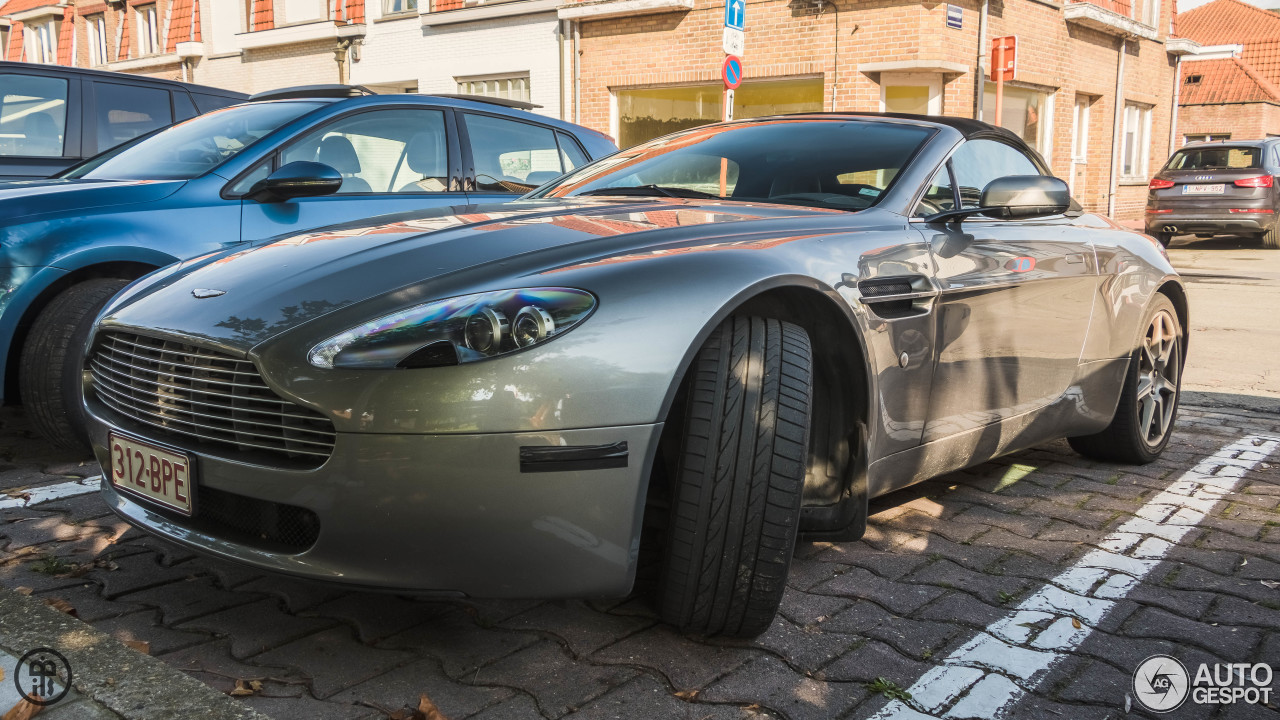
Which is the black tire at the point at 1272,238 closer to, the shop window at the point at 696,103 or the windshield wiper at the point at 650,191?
the shop window at the point at 696,103

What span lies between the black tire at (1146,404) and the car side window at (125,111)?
569cm

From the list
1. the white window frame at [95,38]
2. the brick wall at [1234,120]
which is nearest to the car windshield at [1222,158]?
the brick wall at [1234,120]

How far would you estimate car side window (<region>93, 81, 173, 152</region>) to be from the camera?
6.63 meters

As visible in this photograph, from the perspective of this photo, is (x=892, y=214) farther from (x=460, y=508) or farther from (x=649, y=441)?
(x=460, y=508)

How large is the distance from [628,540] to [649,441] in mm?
209

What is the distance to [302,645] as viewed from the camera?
248 cm

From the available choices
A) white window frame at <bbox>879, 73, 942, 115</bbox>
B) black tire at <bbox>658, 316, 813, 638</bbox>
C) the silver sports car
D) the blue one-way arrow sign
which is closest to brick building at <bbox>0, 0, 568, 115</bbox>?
white window frame at <bbox>879, 73, 942, 115</bbox>

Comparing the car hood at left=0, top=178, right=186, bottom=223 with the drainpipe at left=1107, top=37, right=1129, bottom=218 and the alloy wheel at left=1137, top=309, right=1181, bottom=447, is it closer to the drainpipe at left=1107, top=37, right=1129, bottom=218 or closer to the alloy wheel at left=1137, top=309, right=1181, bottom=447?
the alloy wheel at left=1137, top=309, right=1181, bottom=447

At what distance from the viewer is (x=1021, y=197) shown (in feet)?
10.8

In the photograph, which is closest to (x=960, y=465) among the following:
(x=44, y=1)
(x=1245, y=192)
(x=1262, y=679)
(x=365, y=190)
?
(x=1262, y=679)

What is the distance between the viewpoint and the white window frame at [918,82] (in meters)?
14.7

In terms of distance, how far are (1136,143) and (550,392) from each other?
22808 mm

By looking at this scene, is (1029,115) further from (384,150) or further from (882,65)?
(384,150)

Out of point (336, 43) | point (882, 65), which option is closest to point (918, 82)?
point (882, 65)
